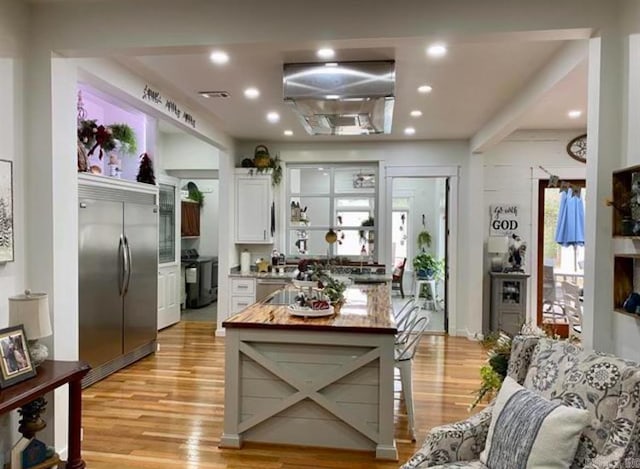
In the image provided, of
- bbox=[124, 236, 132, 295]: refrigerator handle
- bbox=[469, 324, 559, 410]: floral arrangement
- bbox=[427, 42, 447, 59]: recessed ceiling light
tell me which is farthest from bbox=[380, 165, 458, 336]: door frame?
bbox=[469, 324, 559, 410]: floral arrangement

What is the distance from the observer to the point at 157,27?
2627mm

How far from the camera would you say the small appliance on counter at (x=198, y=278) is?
814cm

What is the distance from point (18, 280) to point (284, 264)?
412 centimetres

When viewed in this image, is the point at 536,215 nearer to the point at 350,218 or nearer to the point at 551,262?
the point at 551,262

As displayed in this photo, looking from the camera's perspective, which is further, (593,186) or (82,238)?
(82,238)

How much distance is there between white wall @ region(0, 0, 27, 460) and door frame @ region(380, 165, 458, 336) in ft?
15.2

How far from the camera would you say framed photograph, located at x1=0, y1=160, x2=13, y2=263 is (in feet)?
8.26

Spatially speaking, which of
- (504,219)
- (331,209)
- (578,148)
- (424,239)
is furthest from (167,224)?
(578,148)

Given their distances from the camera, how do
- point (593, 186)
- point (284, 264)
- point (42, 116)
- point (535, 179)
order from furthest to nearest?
point (284, 264)
point (535, 179)
point (42, 116)
point (593, 186)

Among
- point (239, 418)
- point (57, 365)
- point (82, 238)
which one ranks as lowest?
point (239, 418)

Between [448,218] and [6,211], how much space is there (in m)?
5.34

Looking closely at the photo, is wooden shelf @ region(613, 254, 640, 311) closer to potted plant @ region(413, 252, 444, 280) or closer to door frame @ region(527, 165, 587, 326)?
door frame @ region(527, 165, 587, 326)

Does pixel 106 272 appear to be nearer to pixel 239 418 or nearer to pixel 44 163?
pixel 44 163

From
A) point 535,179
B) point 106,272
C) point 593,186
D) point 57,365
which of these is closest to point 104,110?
point 106,272
